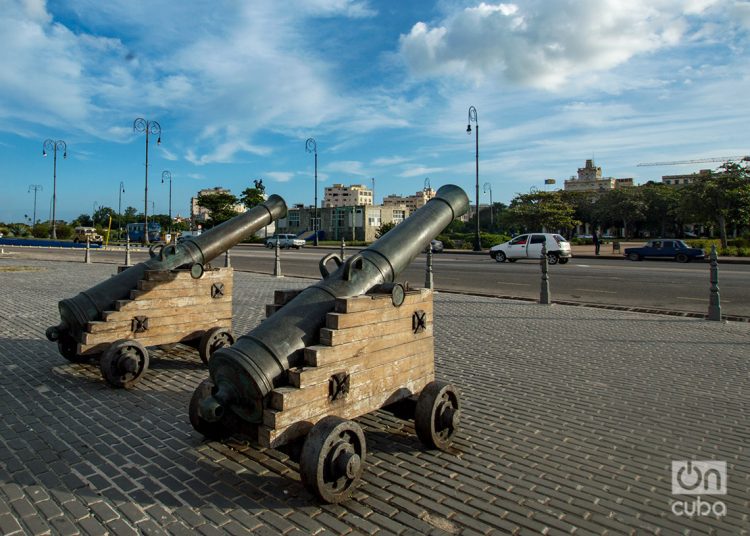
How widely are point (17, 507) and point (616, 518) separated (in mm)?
3349

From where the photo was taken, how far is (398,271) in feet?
14.1

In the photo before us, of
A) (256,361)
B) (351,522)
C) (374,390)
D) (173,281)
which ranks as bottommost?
(351,522)

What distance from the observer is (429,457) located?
3738 mm

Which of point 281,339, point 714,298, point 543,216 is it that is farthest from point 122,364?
point 543,216

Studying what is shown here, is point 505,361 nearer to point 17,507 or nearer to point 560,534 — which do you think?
point 560,534

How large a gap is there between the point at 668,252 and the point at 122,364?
107 ft

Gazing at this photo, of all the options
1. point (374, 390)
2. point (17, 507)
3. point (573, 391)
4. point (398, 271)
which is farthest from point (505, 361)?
point (17, 507)

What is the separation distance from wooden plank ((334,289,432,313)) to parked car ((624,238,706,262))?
3101 cm

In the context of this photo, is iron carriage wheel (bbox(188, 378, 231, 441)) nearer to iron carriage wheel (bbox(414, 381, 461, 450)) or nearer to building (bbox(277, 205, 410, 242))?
iron carriage wheel (bbox(414, 381, 461, 450))

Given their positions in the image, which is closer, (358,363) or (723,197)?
(358,363)

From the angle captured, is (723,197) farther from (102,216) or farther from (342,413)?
(102,216)

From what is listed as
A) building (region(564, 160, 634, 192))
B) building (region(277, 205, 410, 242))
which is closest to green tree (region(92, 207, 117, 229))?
building (region(277, 205, 410, 242))

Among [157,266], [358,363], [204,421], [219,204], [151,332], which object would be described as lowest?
[204,421]

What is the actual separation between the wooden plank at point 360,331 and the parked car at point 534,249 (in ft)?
82.1
